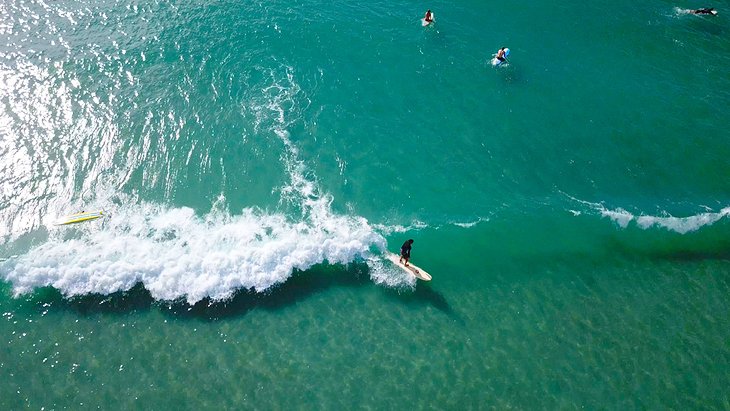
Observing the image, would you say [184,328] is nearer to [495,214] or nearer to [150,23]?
[495,214]

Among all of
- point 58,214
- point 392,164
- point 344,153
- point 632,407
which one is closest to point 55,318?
point 58,214

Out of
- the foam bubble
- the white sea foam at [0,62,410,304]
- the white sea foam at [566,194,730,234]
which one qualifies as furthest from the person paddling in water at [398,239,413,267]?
the white sea foam at [566,194,730,234]

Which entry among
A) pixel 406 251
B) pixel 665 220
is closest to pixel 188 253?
pixel 406 251

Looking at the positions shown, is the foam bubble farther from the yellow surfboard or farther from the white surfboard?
the white surfboard

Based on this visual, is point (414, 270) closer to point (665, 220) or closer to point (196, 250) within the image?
point (196, 250)

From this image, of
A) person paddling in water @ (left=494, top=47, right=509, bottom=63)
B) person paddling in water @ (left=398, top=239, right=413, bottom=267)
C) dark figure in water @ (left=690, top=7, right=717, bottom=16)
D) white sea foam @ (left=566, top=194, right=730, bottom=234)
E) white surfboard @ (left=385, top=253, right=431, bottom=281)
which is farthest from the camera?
dark figure in water @ (left=690, top=7, right=717, bottom=16)

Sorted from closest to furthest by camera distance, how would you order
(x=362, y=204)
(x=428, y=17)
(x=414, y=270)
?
(x=414, y=270)
(x=362, y=204)
(x=428, y=17)
